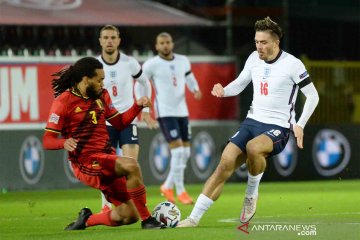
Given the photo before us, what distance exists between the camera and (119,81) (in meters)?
14.8

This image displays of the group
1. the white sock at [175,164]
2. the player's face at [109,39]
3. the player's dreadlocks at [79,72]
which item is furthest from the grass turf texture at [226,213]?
the player's face at [109,39]

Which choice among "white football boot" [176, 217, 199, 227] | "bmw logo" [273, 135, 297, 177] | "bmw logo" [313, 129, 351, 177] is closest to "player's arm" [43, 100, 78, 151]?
"white football boot" [176, 217, 199, 227]

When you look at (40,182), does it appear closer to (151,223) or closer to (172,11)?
(172,11)

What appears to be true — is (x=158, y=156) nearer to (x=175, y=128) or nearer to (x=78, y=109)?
(x=175, y=128)

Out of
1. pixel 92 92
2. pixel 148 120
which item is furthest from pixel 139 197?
pixel 148 120

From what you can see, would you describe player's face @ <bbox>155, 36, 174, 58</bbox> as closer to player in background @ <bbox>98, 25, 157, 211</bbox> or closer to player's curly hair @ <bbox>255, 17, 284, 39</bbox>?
player in background @ <bbox>98, 25, 157, 211</bbox>

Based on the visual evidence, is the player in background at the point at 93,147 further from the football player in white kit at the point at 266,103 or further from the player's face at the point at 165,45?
the player's face at the point at 165,45

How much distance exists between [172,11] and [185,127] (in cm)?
700

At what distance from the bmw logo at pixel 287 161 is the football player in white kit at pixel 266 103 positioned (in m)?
9.56

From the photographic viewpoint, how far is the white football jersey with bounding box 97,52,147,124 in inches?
582

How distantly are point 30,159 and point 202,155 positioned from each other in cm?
329

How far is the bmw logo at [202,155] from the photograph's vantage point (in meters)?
21.8

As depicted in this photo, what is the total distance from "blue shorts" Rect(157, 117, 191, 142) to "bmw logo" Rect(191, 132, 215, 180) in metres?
4.14

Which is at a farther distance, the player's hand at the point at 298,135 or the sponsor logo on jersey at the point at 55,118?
the player's hand at the point at 298,135
